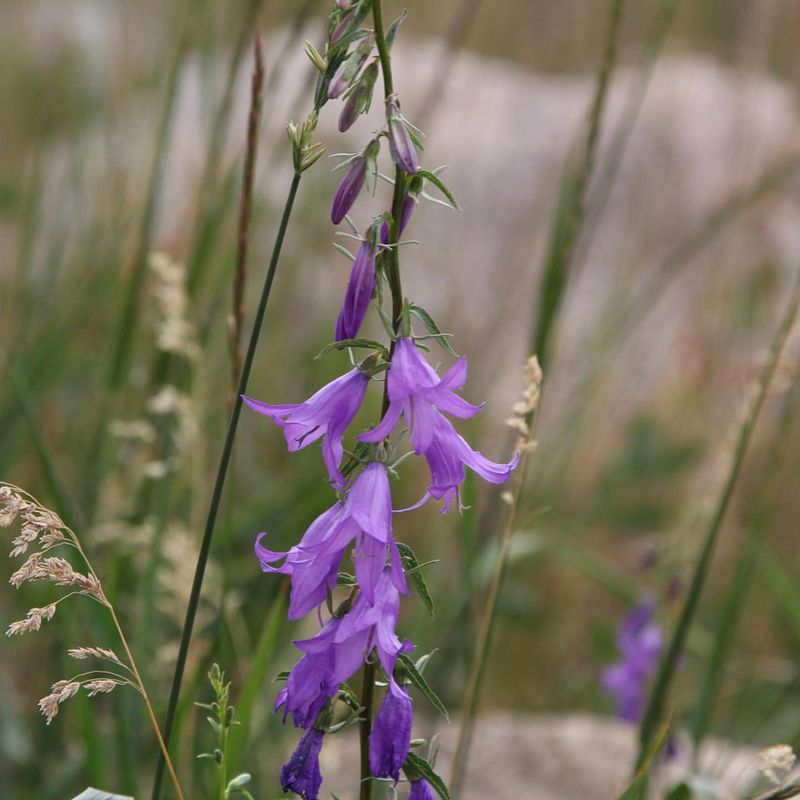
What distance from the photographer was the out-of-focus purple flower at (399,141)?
78 cm

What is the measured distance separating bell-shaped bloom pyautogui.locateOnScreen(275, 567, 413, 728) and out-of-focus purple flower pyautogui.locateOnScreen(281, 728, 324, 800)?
4cm

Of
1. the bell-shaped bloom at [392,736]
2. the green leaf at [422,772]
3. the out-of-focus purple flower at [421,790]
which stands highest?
the bell-shaped bloom at [392,736]

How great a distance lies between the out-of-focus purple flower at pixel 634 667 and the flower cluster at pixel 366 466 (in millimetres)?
1489

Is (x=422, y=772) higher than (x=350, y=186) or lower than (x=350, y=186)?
lower

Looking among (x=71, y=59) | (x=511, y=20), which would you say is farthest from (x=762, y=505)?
(x=511, y=20)

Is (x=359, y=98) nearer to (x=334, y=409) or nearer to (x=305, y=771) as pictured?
(x=334, y=409)

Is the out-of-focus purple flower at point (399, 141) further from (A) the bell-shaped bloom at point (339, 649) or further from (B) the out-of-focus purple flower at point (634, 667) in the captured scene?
(B) the out-of-focus purple flower at point (634, 667)

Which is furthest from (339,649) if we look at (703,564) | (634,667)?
(634,667)

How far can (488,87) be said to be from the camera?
4.92 m

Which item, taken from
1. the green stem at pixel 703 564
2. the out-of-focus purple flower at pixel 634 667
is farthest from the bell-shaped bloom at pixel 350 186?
the out-of-focus purple flower at pixel 634 667

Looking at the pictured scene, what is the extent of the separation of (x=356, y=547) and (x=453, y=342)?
8.59 feet

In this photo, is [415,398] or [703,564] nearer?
[415,398]

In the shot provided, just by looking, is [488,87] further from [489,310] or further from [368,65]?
[368,65]

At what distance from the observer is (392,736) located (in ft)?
2.53
